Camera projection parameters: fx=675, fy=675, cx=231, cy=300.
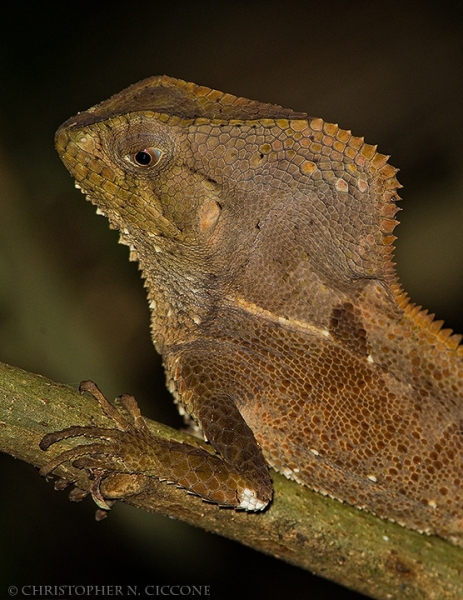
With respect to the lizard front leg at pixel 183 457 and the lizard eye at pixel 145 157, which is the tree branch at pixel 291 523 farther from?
the lizard eye at pixel 145 157

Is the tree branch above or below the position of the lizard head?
below

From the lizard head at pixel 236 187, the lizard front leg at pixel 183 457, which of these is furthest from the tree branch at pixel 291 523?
→ the lizard head at pixel 236 187

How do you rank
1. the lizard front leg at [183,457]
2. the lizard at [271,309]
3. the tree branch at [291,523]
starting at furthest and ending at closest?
1. the lizard at [271,309]
2. the lizard front leg at [183,457]
3. the tree branch at [291,523]

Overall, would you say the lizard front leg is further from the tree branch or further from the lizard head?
the lizard head

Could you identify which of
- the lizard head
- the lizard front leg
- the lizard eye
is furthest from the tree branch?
the lizard eye

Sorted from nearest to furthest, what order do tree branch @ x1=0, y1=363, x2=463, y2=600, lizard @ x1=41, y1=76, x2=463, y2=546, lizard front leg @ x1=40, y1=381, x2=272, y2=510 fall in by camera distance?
tree branch @ x1=0, y1=363, x2=463, y2=600
lizard front leg @ x1=40, y1=381, x2=272, y2=510
lizard @ x1=41, y1=76, x2=463, y2=546

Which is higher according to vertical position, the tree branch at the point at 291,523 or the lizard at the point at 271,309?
the lizard at the point at 271,309

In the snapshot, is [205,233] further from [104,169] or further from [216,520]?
[216,520]
